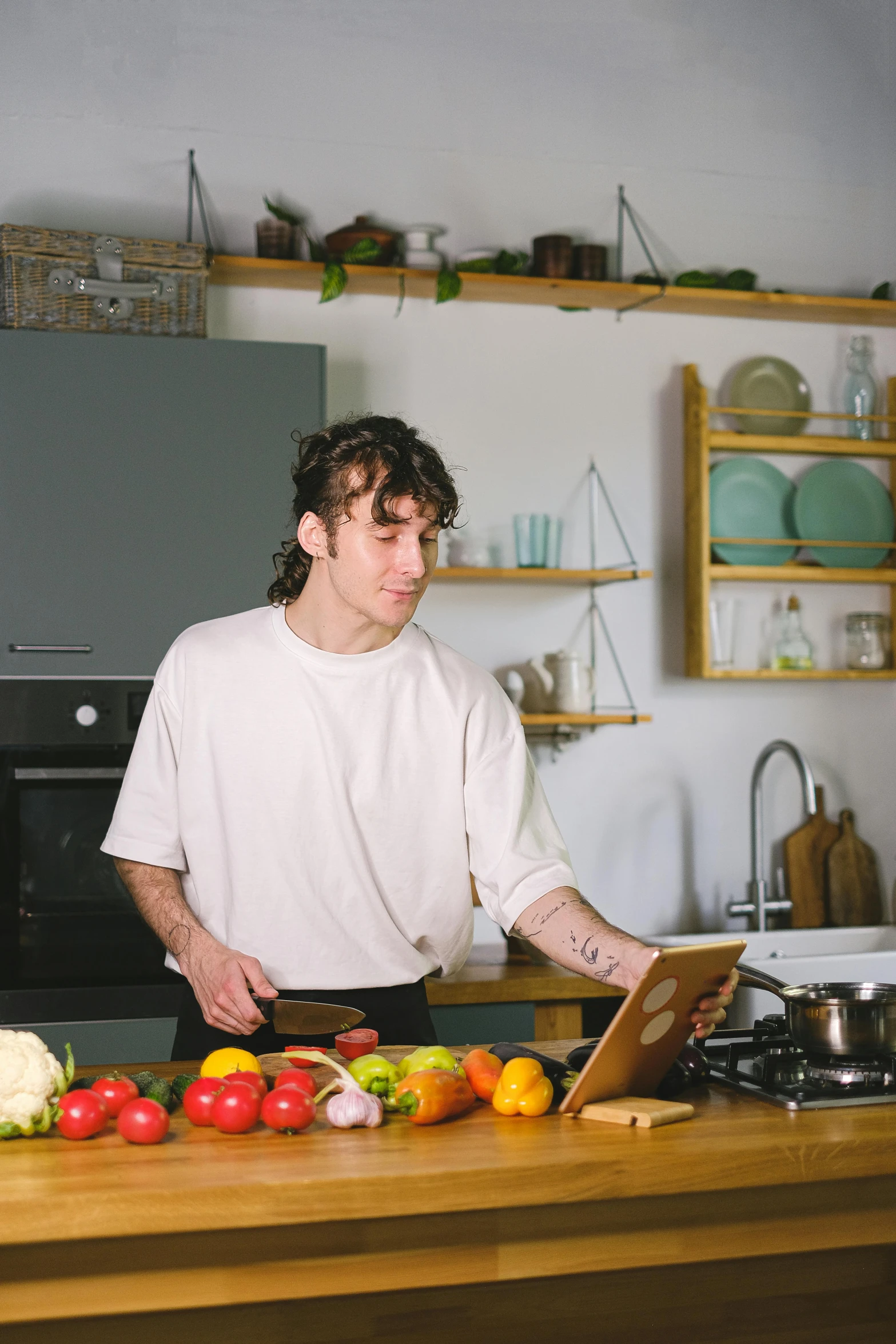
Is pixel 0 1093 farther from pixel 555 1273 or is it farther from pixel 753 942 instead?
pixel 753 942

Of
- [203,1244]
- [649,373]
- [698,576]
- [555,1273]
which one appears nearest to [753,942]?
[698,576]

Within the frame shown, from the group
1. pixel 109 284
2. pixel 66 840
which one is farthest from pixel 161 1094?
pixel 109 284

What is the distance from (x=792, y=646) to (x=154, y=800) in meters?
2.18

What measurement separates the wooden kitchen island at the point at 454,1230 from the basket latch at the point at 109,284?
189 cm

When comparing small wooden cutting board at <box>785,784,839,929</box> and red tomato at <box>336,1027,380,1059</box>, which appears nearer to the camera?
red tomato at <box>336,1027,380,1059</box>

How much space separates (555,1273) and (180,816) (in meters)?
0.90

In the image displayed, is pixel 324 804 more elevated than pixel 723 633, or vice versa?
pixel 723 633

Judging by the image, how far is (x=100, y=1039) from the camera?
262cm

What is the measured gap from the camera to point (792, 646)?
3605 mm

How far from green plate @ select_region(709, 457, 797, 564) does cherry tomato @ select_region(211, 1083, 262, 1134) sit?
2500mm

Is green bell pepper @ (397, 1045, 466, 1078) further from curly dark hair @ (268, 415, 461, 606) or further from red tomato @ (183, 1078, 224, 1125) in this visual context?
curly dark hair @ (268, 415, 461, 606)

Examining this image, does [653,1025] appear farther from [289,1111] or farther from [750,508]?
[750,508]

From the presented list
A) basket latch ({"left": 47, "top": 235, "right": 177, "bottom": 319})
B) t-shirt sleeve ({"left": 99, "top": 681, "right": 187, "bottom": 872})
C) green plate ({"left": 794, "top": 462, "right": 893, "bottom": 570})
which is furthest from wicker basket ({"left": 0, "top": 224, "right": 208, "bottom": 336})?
green plate ({"left": 794, "top": 462, "right": 893, "bottom": 570})

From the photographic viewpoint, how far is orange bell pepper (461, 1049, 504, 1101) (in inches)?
59.9
